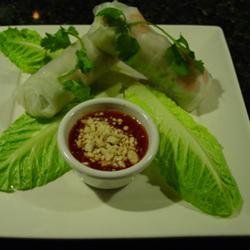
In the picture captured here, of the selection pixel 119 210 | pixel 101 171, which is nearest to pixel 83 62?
pixel 101 171

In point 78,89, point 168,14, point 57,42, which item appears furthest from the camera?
point 168,14

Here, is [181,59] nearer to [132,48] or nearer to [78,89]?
[132,48]

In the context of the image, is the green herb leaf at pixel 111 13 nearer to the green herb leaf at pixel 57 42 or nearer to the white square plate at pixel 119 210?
the green herb leaf at pixel 57 42

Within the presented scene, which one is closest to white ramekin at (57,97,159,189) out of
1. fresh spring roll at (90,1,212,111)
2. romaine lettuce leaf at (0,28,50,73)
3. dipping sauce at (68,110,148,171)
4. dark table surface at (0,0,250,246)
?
dipping sauce at (68,110,148,171)

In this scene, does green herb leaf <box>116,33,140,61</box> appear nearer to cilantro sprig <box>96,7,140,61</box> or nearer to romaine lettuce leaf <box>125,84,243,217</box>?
cilantro sprig <box>96,7,140,61</box>

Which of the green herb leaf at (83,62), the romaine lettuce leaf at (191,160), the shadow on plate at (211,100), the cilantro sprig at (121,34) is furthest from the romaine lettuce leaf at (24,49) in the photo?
the shadow on plate at (211,100)

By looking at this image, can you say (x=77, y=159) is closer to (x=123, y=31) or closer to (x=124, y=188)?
(x=124, y=188)
